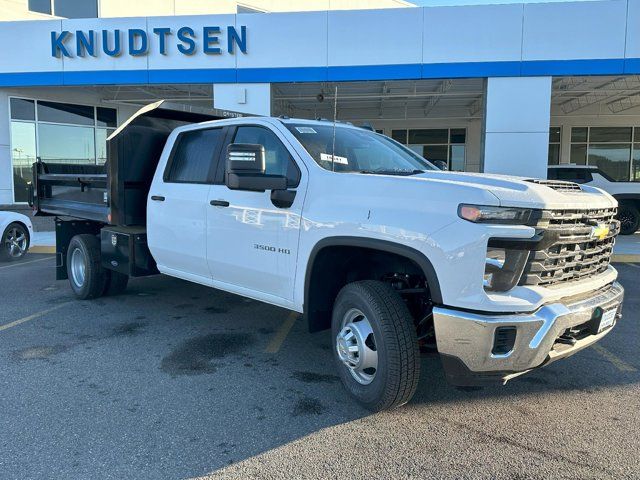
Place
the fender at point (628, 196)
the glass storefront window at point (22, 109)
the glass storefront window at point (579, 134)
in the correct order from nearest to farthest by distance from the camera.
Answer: the fender at point (628, 196)
the glass storefront window at point (22, 109)
the glass storefront window at point (579, 134)

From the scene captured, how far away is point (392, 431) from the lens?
134 inches

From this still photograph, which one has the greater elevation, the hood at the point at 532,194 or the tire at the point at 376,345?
the hood at the point at 532,194

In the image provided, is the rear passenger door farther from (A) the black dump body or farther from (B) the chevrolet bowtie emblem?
(B) the chevrolet bowtie emblem

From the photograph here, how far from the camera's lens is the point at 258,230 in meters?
4.35

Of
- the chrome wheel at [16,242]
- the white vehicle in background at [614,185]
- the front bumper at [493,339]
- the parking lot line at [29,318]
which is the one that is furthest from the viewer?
the white vehicle in background at [614,185]

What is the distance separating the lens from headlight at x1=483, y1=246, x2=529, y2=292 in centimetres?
301

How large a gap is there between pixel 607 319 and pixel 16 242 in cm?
1024

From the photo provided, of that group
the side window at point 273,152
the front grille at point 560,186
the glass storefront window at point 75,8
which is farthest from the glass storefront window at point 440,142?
the front grille at point 560,186

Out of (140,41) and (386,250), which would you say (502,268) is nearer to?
(386,250)

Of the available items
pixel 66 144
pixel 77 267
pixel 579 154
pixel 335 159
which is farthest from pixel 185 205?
pixel 579 154

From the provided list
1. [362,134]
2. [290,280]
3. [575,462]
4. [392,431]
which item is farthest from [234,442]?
[362,134]

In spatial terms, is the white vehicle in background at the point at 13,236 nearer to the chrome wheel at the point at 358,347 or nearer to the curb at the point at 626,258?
the chrome wheel at the point at 358,347

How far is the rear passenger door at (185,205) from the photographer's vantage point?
5.05 metres

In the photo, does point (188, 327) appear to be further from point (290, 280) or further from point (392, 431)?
point (392, 431)
